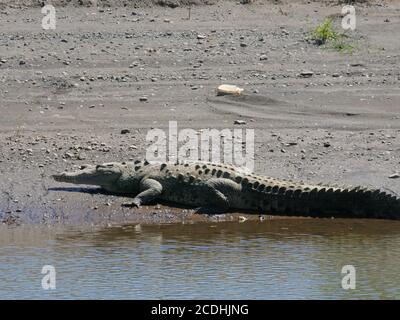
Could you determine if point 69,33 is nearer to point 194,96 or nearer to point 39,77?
point 39,77

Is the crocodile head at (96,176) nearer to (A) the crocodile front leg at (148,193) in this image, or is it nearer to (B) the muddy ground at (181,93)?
(B) the muddy ground at (181,93)

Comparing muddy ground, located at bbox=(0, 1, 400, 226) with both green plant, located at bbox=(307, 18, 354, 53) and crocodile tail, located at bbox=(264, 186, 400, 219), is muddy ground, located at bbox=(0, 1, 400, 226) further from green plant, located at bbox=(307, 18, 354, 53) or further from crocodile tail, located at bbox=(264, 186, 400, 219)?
crocodile tail, located at bbox=(264, 186, 400, 219)

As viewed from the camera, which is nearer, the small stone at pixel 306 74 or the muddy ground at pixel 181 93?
the muddy ground at pixel 181 93

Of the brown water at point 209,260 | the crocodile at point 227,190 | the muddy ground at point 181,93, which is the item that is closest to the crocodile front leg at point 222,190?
the crocodile at point 227,190

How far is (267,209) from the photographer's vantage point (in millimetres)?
12008

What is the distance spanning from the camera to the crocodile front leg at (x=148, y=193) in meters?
12.1

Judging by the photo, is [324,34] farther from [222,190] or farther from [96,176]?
[96,176]

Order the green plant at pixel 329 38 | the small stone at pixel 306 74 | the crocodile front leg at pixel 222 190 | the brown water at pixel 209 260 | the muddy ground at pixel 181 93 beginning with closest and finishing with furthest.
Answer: the brown water at pixel 209 260 → the crocodile front leg at pixel 222 190 → the muddy ground at pixel 181 93 → the small stone at pixel 306 74 → the green plant at pixel 329 38

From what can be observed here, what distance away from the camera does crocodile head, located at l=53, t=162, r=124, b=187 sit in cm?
1231

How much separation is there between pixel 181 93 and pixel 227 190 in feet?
9.28

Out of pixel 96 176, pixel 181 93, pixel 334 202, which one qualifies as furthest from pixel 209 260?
pixel 181 93

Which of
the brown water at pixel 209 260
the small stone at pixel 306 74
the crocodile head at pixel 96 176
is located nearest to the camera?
the brown water at pixel 209 260

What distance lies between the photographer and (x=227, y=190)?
1202cm

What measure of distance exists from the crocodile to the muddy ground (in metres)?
0.17
